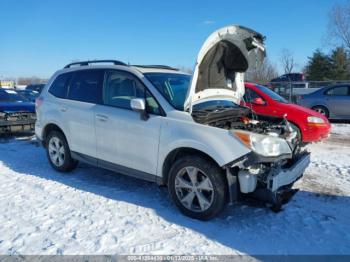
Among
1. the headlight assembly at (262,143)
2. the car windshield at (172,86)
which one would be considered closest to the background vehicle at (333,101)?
the car windshield at (172,86)

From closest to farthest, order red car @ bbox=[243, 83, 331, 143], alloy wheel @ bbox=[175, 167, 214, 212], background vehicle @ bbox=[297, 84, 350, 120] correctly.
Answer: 1. alloy wheel @ bbox=[175, 167, 214, 212]
2. red car @ bbox=[243, 83, 331, 143]
3. background vehicle @ bbox=[297, 84, 350, 120]

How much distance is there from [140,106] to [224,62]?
1.50 meters

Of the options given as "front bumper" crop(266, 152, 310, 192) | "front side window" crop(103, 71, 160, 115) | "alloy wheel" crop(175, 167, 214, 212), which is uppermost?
"front side window" crop(103, 71, 160, 115)

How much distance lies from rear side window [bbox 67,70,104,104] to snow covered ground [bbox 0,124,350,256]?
142 centimetres

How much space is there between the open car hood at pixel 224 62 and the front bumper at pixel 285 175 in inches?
52.8

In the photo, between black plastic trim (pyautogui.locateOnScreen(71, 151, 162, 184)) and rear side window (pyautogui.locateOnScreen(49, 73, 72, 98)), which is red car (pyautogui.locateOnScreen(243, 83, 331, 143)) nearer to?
black plastic trim (pyautogui.locateOnScreen(71, 151, 162, 184))

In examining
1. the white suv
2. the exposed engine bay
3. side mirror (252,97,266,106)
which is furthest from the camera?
side mirror (252,97,266,106)

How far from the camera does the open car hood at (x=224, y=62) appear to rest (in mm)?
4336

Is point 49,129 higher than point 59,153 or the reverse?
higher

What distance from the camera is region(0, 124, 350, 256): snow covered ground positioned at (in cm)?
349

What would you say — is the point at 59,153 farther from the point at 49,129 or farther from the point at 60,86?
the point at 60,86

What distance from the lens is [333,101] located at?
13.2 m

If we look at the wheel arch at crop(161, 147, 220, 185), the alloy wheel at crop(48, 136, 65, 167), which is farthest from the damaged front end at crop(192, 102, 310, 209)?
the alloy wheel at crop(48, 136, 65, 167)

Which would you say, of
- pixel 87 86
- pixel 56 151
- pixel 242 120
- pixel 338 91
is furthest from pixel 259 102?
pixel 338 91
